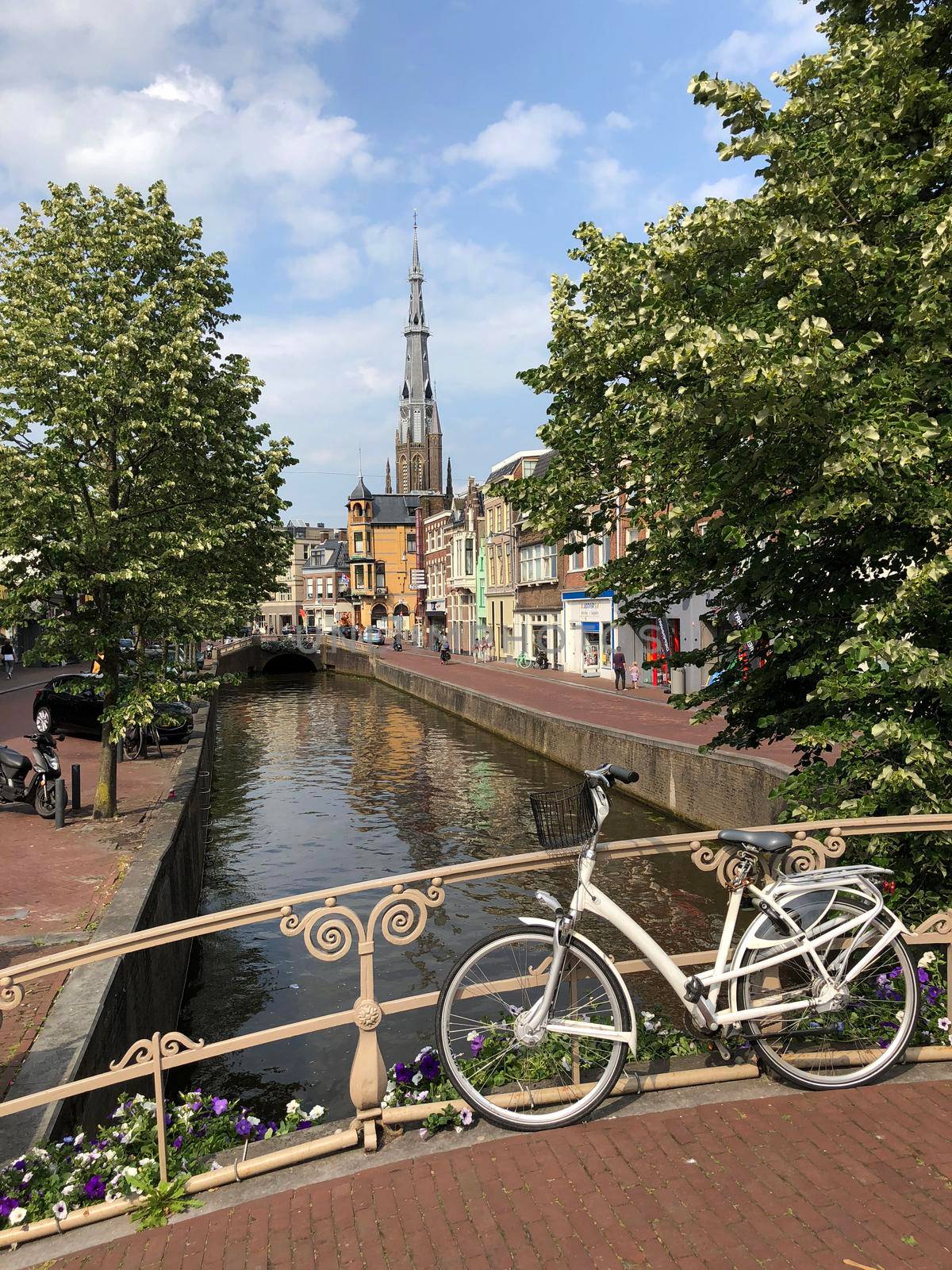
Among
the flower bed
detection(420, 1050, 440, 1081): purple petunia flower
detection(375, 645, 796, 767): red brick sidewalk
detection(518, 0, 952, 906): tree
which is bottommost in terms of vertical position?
detection(375, 645, 796, 767): red brick sidewalk

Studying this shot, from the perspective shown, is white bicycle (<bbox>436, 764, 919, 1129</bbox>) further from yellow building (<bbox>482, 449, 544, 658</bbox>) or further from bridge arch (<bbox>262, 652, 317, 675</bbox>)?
bridge arch (<bbox>262, 652, 317, 675</bbox>)

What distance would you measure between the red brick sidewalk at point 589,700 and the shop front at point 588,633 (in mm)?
698

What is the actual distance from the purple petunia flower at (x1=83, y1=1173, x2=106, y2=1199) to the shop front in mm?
33271

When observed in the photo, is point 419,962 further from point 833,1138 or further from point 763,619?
point 833,1138

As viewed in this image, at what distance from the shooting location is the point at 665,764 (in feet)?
59.1

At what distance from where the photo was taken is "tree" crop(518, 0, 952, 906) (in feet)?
17.5

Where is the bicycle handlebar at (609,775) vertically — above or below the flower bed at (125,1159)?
above

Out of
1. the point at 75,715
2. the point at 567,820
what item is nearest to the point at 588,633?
the point at 75,715

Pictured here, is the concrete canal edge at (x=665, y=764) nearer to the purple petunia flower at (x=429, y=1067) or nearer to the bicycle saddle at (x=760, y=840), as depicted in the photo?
the bicycle saddle at (x=760, y=840)

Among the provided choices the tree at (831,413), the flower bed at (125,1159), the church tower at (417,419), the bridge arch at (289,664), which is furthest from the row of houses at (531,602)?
the church tower at (417,419)

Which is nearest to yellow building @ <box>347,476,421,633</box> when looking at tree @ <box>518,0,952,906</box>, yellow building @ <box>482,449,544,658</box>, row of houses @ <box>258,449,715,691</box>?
row of houses @ <box>258,449,715,691</box>

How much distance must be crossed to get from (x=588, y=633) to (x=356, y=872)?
27.3 metres

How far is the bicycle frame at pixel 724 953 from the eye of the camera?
152 inches

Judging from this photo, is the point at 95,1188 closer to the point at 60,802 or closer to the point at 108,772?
the point at 60,802
